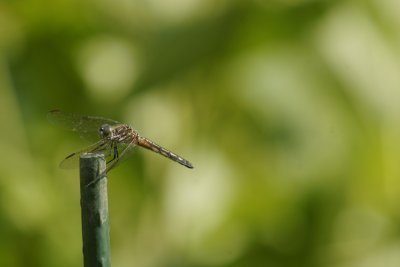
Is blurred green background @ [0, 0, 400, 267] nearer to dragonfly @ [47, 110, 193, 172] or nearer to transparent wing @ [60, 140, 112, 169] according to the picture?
dragonfly @ [47, 110, 193, 172]

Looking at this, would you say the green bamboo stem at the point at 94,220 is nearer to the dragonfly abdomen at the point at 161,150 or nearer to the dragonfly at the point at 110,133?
the dragonfly at the point at 110,133

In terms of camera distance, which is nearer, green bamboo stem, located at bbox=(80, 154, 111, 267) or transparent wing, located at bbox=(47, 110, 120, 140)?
green bamboo stem, located at bbox=(80, 154, 111, 267)

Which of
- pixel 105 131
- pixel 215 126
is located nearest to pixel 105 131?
pixel 105 131

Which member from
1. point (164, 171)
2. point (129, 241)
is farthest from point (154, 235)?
point (164, 171)

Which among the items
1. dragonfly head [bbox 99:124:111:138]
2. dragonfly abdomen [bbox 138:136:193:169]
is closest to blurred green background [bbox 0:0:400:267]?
dragonfly abdomen [bbox 138:136:193:169]

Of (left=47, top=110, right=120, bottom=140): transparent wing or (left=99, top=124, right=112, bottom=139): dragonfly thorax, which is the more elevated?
(left=47, top=110, right=120, bottom=140): transparent wing

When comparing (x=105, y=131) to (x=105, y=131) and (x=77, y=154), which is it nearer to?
(x=105, y=131)
